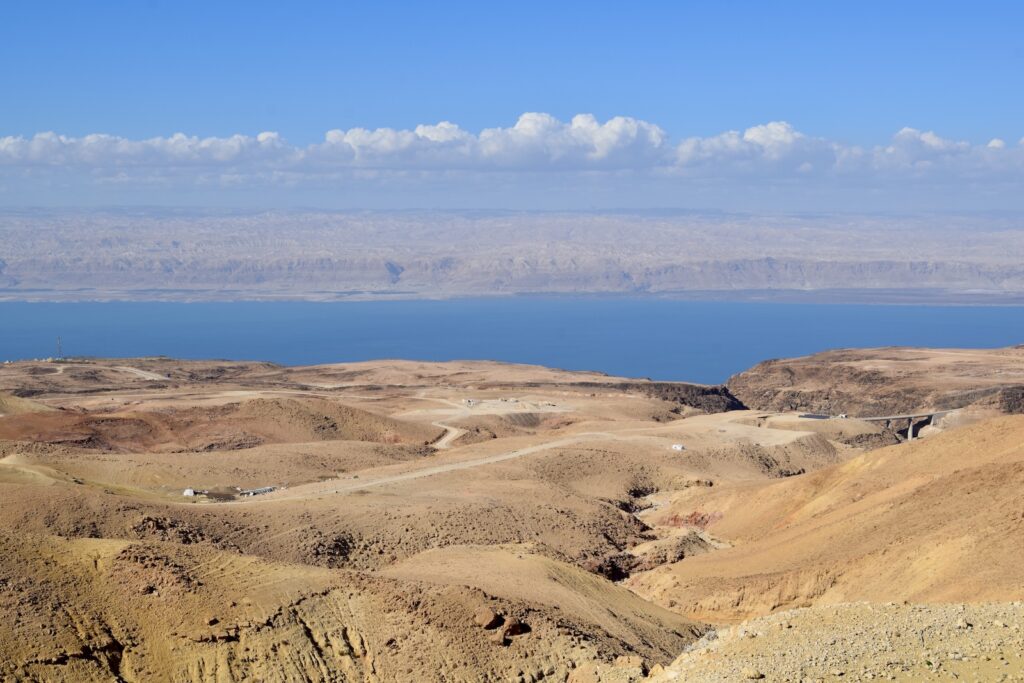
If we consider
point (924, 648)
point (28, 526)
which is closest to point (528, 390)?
point (28, 526)

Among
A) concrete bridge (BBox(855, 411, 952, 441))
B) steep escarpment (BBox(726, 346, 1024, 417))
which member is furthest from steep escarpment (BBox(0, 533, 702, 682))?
steep escarpment (BBox(726, 346, 1024, 417))

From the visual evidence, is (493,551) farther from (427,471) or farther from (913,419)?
(913,419)

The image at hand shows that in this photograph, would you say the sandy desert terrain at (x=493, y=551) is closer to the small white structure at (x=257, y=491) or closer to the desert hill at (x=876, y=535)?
the desert hill at (x=876, y=535)

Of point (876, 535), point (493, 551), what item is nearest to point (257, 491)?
point (493, 551)

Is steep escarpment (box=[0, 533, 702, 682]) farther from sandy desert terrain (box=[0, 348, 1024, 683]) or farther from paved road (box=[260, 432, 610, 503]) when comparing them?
paved road (box=[260, 432, 610, 503])

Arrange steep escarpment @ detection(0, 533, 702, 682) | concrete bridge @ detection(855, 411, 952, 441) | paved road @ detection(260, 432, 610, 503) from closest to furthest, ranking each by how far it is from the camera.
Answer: steep escarpment @ detection(0, 533, 702, 682) → paved road @ detection(260, 432, 610, 503) → concrete bridge @ detection(855, 411, 952, 441)

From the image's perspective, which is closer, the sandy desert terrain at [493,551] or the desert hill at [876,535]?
the sandy desert terrain at [493,551]

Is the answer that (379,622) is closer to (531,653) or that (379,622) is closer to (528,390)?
(531,653)

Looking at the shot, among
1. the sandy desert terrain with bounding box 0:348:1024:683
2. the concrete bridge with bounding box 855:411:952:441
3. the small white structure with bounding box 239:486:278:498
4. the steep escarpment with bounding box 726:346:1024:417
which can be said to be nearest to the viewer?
the sandy desert terrain with bounding box 0:348:1024:683

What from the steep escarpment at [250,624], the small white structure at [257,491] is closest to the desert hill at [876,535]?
the steep escarpment at [250,624]
